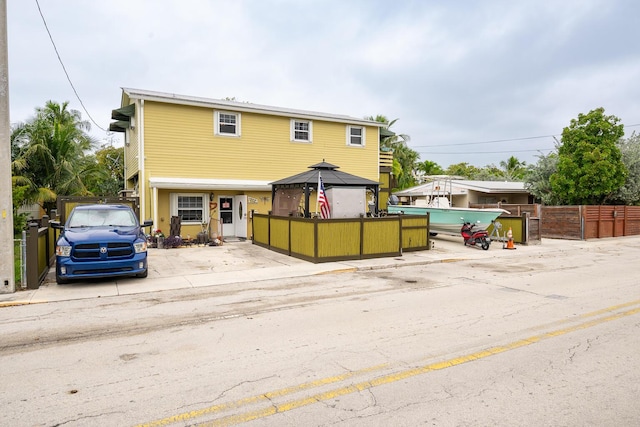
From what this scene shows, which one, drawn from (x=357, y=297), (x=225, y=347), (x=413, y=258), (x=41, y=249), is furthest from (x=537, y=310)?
(x=41, y=249)

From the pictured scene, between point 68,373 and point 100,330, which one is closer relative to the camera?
point 68,373

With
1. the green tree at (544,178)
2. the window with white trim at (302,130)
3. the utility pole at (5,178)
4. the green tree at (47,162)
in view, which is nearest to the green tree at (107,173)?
the green tree at (47,162)

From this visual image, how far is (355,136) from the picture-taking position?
2395 centimetres

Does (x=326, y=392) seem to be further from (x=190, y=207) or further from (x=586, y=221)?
(x=586, y=221)

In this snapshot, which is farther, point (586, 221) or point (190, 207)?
point (586, 221)

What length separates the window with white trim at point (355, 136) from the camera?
77.6ft

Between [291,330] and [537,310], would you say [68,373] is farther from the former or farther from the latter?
[537,310]

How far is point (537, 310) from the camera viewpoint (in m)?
7.46

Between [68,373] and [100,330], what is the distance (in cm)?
182

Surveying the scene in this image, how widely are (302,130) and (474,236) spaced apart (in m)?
9.96

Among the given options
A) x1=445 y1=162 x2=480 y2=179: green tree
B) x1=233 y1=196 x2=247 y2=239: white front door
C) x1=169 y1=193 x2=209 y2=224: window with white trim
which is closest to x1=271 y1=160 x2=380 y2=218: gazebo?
x1=233 y1=196 x2=247 y2=239: white front door

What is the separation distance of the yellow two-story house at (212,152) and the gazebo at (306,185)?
3.08m

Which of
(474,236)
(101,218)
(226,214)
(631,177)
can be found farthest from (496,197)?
(101,218)

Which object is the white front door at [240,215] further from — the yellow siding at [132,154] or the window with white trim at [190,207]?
the yellow siding at [132,154]
